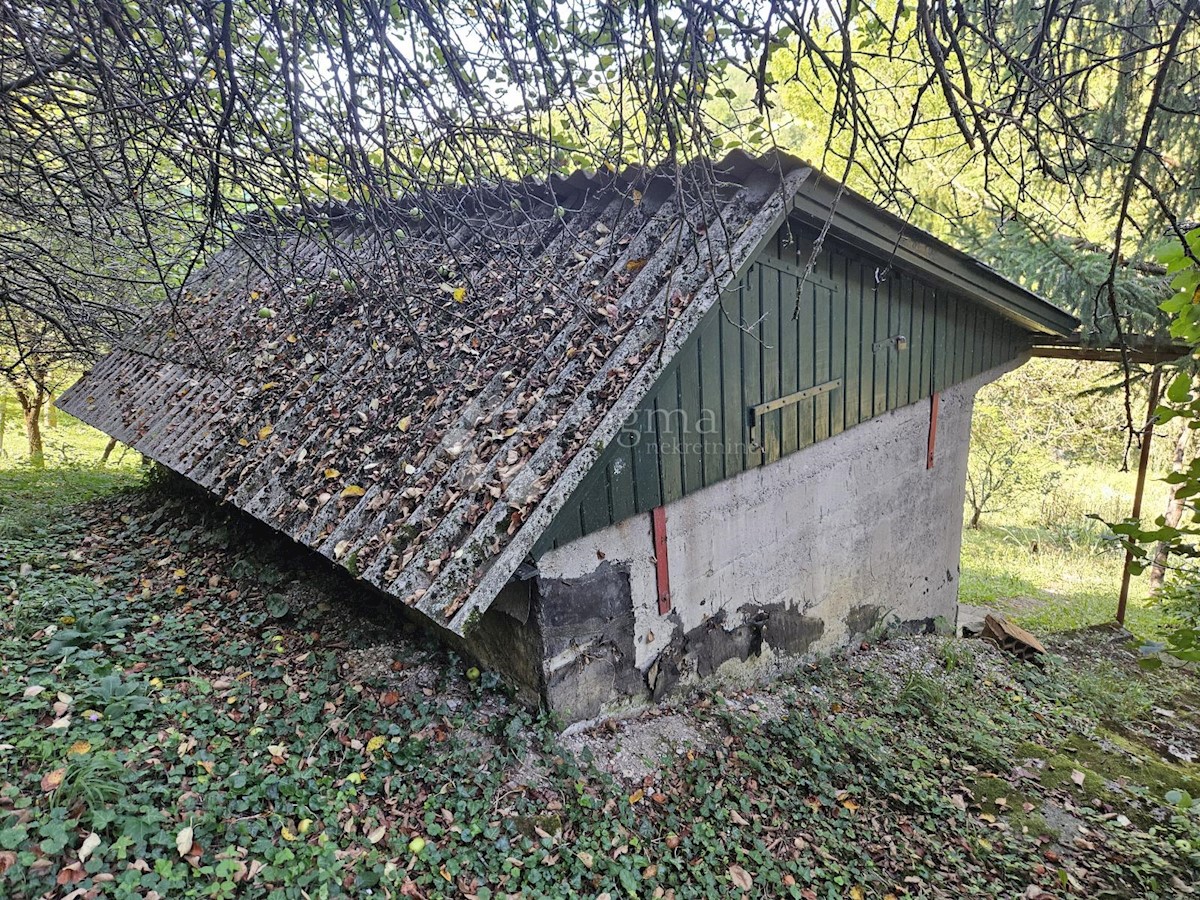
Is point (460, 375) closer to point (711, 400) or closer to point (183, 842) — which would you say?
point (711, 400)

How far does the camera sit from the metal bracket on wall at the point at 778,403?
5.06m

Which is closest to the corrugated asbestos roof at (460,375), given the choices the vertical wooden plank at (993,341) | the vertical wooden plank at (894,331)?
the vertical wooden plank at (894,331)

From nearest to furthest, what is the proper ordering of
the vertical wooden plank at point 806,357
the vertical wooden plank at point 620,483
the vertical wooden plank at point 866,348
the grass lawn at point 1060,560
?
the vertical wooden plank at point 620,483 < the vertical wooden plank at point 806,357 < the vertical wooden plank at point 866,348 < the grass lawn at point 1060,560

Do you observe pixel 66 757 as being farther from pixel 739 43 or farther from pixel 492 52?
pixel 739 43

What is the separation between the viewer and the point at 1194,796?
5.62 meters

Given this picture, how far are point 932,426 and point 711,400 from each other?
389 cm

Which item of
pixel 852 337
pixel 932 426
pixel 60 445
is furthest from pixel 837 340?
pixel 60 445

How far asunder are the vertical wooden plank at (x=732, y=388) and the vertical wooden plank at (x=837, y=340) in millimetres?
1241

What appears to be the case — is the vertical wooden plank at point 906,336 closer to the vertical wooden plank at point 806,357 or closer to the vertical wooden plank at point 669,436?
the vertical wooden plank at point 806,357

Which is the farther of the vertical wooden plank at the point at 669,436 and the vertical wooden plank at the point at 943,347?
the vertical wooden plank at the point at 943,347

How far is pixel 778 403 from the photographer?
522cm

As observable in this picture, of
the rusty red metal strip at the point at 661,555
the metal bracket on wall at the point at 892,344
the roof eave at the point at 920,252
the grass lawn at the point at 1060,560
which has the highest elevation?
the roof eave at the point at 920,252

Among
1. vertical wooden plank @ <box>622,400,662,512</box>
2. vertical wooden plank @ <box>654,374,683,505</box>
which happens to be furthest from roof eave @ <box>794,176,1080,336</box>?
vertical wooden plank @ <box>622,400,662,512</box>

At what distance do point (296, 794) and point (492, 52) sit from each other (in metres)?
3.70
